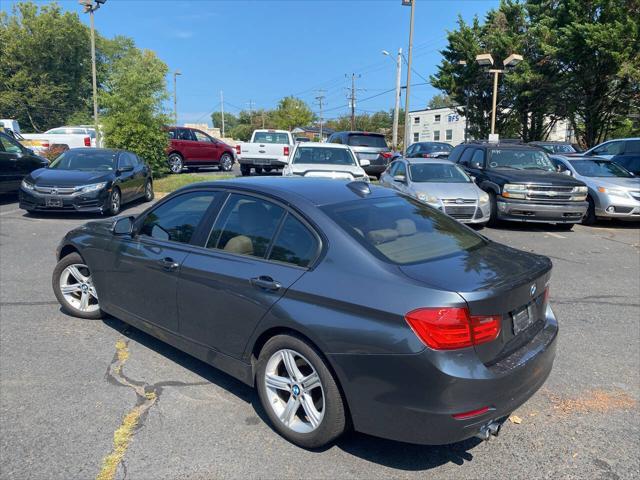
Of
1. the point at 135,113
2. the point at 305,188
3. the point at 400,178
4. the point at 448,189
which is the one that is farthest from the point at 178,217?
the point at 135,113

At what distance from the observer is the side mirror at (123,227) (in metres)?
4.39

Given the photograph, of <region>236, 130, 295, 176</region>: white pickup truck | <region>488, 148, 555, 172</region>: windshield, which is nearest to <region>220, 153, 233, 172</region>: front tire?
<region>236, 130, 295, 176</region>: white pickup truck

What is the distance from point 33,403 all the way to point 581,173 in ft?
39.5

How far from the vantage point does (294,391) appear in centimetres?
307

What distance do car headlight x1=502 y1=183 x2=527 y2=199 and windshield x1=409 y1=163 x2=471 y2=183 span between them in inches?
36.0

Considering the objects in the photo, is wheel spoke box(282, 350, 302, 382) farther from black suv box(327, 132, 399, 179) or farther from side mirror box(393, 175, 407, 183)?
black suv box(327, 132, 399, 179)

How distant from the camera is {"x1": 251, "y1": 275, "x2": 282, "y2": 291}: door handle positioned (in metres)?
3.09

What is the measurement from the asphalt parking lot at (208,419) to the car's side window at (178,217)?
3.47 ft

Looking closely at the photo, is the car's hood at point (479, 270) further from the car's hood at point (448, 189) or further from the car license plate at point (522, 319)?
the car's hood at point (448, 189)

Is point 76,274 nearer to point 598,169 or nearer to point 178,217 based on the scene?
point 178,217

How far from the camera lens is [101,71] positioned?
5919 centimetres

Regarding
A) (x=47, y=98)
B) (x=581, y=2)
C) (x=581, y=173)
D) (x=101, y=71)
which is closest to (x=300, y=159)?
(x=581, y=173)

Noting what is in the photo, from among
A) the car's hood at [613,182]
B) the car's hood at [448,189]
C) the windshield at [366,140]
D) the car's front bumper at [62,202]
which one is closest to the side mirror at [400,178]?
the car's hood at [448,189]

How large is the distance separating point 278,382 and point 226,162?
68.7 ft
